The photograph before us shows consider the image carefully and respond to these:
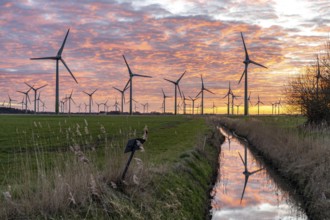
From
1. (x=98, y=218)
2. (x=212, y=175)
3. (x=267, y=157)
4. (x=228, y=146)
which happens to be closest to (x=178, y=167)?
(x=212, y=175)

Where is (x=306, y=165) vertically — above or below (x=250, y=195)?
above

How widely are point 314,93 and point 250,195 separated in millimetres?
26867

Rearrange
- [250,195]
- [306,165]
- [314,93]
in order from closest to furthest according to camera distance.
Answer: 1. [306,165]
2. [250,195]
3. [314,93]

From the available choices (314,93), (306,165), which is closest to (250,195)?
(306,165)

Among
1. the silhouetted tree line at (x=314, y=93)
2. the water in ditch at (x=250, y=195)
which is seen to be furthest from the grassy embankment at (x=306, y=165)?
the silhouetted tree line at (x=314, y=93)

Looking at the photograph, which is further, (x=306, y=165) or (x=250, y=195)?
(x=250, y=195)

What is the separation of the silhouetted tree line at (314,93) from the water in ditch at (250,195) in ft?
56.3

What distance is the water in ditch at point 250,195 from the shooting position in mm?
16031

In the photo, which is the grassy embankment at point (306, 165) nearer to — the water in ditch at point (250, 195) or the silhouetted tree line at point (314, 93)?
the water in ditch at point (250, 195)

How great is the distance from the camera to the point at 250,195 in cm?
1930

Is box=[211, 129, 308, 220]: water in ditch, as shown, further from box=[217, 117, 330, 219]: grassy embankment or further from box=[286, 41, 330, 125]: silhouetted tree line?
box=[286, 41, 330, 125]: silhouetted tree line

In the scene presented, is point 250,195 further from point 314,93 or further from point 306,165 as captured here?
point 314,93

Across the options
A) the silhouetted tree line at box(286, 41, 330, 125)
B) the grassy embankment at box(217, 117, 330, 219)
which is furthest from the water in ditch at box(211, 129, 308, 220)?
the silhouetted tree line at box(286, 41, 330, 125)

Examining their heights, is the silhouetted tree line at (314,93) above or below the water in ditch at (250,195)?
above
